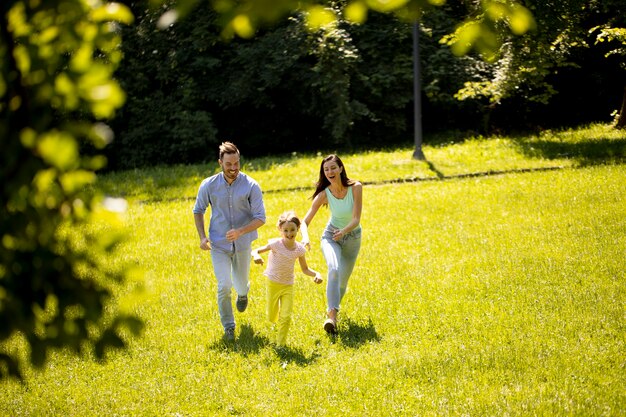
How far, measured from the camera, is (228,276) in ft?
29.9

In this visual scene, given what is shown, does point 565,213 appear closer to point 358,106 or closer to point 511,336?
point 511,336

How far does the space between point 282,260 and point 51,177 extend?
578 centimetres

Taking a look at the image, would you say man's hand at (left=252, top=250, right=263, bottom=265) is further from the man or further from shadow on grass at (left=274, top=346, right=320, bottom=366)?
shadow on grass at (left=274, top=346, right=320, bottom=366)

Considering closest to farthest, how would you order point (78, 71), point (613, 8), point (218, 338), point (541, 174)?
point (78, 71), point (218, 338), point (541, 174), point (613, 8)

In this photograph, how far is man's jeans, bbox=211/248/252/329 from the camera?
9.05 meters

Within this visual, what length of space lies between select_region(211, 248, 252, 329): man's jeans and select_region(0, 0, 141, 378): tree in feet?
19.5

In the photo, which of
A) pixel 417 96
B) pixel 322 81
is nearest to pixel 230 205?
pixel 417 96

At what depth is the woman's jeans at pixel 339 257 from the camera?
9180mm

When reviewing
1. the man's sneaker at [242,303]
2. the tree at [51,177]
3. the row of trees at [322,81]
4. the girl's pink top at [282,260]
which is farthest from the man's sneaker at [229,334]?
the row of trees at [322,81]

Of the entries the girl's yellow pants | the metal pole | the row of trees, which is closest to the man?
the girl's yellow pants

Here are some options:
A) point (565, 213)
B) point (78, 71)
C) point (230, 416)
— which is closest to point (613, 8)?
point (565, 213)

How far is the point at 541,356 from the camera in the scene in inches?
311

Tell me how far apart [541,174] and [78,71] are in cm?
1607

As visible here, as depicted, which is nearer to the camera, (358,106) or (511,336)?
(511,336)
